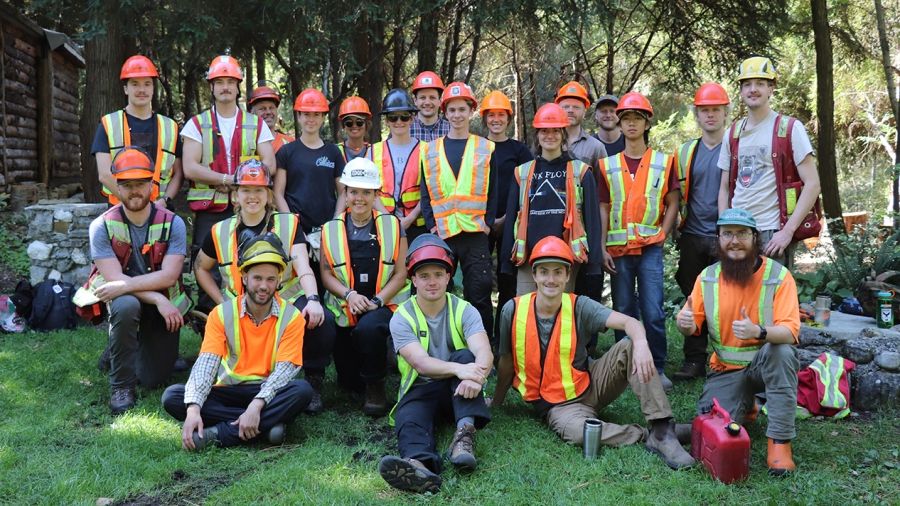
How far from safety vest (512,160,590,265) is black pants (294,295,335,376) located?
4.80ft

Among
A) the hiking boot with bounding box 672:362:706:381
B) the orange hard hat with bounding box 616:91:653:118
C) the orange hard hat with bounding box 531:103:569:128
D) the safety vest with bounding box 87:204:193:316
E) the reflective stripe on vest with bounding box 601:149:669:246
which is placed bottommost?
the hiking boot with bounding box 672:362:706:381

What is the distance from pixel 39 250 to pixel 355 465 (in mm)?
5464

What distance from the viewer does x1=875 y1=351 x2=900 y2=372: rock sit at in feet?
17.0

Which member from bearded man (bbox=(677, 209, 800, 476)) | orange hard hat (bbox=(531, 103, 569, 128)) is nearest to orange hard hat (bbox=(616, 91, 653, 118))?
orange hard hat (bbox=(531, 103, 569, 128))

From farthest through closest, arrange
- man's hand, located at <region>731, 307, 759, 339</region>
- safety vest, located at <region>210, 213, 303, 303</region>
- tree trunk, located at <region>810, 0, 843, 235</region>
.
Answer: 1. tree trunk, located at <region>810, 0, 843, 235</region>
2. safety vest, located at <region>210, 213, 303, 303</region>
3. man's hand, located at <region>731, 307, 759, 339</region>

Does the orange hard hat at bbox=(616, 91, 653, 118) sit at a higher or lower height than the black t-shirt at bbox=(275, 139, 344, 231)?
higher

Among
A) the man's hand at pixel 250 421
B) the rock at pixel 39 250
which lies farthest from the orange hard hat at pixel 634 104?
the rock at pixel 39 250

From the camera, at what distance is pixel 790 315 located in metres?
4.25

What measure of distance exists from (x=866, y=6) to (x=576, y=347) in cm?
1386

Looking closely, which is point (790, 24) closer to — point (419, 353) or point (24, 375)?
point (419, 353)

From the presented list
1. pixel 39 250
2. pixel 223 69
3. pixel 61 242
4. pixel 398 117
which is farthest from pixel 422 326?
pixel 39 250

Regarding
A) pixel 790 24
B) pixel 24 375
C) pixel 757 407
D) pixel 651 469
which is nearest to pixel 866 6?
pixel 790 24

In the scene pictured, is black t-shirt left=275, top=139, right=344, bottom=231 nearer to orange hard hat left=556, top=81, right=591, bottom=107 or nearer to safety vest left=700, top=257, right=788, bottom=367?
orange hard hat left=556, top=81, right=591, bottom=107

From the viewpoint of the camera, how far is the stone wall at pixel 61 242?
7.96 meters
